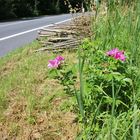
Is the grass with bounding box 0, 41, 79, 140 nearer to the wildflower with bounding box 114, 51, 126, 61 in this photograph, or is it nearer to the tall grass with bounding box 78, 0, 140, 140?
the tall grass with bounding box 78, 0, 140, 140

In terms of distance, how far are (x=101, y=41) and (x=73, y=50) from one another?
7.31 feet

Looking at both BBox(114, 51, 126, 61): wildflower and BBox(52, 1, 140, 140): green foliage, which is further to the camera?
BBox(114, 51, 126, 61): wildflower

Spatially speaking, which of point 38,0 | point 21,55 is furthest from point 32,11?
point 21,55

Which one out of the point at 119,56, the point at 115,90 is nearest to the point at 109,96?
the point at 115,90

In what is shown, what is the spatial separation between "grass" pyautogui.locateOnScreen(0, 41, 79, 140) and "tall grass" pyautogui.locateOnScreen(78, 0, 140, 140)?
9.2 inches

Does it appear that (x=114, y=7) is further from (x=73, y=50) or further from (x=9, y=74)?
(x=73, y=50)

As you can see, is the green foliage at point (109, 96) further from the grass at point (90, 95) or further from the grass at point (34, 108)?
the grass at point (34, 108)

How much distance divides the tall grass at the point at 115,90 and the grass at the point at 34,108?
23 centimetres

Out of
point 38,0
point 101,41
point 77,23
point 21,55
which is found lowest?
point 38,0

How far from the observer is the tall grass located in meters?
2.94

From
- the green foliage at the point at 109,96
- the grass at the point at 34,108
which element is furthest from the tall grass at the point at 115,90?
the grass at the point at 34,108

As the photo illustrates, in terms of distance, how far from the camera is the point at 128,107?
10.6ft

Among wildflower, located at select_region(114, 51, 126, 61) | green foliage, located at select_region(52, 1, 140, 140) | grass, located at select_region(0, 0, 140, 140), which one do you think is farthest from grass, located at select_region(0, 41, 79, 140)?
wildflower, located at select_region(114, 51, 126, 61)

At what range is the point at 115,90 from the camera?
10.6 ft
